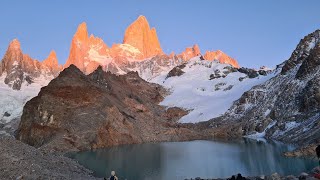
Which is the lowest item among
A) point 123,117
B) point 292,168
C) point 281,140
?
point 292,168

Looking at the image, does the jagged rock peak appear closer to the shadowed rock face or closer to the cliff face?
the cliff face

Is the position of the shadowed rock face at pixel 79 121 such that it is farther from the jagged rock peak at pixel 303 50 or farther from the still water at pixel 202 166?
the jagged rock peak at pixel 303 50

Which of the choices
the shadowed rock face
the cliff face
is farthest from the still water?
the shadowed rock face

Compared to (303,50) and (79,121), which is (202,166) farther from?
(303,50)

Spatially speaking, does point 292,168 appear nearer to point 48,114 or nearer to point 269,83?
point 48,114

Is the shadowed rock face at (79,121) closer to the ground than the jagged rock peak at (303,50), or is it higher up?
closer to the ground

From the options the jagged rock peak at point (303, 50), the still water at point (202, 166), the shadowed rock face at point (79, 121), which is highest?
the jagged rock peak at point (303, 50)

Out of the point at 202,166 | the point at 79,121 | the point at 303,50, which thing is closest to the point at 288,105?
the point at 303,50

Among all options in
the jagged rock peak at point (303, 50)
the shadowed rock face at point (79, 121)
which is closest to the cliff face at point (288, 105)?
the jagged rock peak at point (303, 50)

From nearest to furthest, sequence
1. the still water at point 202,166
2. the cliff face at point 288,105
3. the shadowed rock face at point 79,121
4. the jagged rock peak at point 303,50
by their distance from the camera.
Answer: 1. the still water at point 202,166
2. the cliff face at point 288,105
3. the shadowed rock face at point 79,121
4. the jagged rock peak at point 303,50

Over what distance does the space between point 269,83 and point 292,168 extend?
122310mm

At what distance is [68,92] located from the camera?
14500cm

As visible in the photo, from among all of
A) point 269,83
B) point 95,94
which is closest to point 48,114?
point 95,94


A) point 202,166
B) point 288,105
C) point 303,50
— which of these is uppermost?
point 303,50
